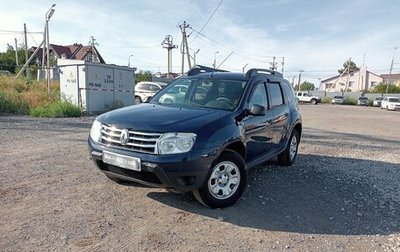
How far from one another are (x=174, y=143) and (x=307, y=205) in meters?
2.11

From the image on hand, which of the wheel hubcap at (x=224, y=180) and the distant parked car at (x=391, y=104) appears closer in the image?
the wheel hubcap at (x=224, y=180)

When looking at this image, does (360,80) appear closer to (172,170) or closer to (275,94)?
(275,94)

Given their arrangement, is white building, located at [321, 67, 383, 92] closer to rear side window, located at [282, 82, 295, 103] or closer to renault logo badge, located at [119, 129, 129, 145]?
rear side window, located at [282, 82, 295, 103]

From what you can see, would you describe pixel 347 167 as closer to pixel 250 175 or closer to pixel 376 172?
pixel 376 172

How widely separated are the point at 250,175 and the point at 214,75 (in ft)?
5.92

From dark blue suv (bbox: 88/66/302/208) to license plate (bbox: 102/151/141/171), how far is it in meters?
0.01

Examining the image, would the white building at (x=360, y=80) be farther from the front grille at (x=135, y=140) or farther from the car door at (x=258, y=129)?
the front grille at (x=135, y=140)

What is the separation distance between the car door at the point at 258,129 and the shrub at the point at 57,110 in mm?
10401

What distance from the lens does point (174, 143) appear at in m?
3.75

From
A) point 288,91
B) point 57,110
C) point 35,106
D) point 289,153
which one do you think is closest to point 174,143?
point 289,153

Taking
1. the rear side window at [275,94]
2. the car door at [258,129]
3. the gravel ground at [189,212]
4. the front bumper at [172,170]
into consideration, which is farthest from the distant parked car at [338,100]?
the front bumper at [172,170]

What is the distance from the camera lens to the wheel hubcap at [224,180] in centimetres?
416

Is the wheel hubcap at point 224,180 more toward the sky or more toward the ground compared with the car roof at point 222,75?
more toward the ground

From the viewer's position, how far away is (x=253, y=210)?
169 inches
